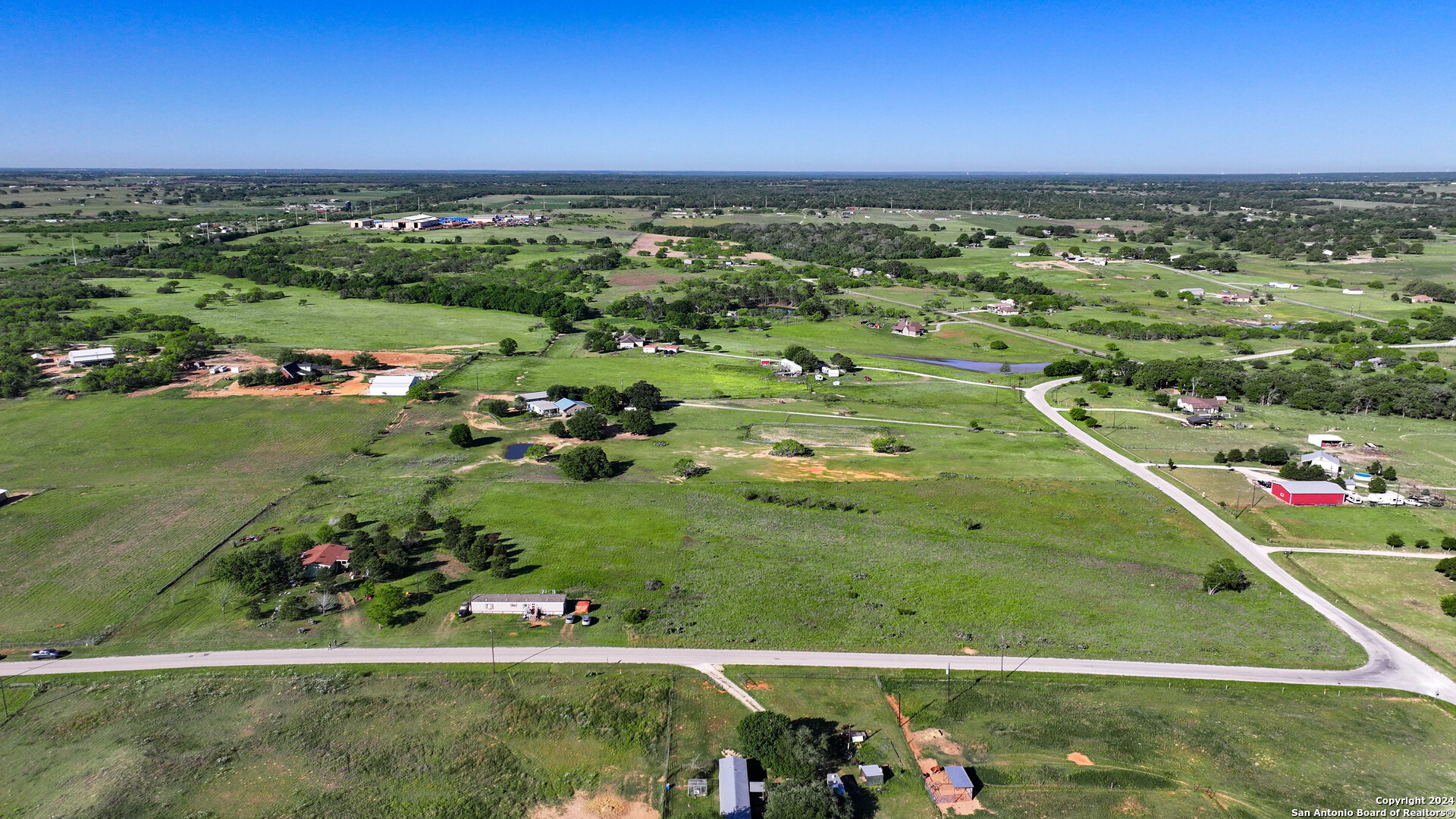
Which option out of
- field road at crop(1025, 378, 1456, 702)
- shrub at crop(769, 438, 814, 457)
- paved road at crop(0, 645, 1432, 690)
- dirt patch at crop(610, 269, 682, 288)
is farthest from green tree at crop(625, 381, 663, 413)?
dirt patch at crop(610, 269, 682, 288)

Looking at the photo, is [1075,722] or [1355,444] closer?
[1075,722]

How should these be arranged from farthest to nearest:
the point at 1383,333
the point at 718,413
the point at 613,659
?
the point at 1383,333 → the point at 718,413 → the point at 613,659

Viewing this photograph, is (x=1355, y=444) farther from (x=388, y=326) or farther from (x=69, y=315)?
(x=69, y=315)

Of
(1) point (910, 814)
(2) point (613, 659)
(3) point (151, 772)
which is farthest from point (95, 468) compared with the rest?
(1) point (910, 814)

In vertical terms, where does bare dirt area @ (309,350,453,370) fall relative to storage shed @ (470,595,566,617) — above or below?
above

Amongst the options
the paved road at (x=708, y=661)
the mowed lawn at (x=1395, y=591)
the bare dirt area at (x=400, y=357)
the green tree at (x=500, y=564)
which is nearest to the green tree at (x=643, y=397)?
the green tree at (x=500, y=564)

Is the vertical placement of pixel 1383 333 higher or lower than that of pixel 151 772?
higher

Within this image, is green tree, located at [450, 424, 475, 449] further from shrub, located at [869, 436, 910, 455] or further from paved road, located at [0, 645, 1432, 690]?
shrub, located at [869, 436, 910, 455]
